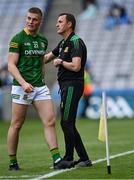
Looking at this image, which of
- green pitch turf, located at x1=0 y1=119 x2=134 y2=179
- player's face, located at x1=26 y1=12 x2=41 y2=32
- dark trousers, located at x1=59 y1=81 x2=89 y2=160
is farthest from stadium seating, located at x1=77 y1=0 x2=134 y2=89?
player's face, located at x1=26 y1=12 x2=41 y2=32

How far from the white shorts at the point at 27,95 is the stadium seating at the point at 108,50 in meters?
17.4

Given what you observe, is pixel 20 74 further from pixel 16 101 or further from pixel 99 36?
pixel 99 36

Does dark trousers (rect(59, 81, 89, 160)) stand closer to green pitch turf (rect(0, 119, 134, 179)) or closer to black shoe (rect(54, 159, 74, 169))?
black shoe (rect(54, 159, 74, 169))

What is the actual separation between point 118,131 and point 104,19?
42.4 feet

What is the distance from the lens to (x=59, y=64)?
9.71 m

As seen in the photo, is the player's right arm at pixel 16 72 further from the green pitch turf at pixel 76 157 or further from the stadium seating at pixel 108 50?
the stadium seating at pixel 108 50

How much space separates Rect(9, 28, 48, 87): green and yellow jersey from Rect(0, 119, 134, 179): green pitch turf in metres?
1.23

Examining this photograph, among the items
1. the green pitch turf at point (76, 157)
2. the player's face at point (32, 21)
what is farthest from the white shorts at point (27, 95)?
the green pitch turf at point (76, 157)

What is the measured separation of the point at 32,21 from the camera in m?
9.70

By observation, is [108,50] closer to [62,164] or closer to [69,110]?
[69,110]

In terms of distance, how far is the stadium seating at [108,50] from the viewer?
28.0 metres

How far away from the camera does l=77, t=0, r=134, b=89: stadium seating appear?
92.0 ft

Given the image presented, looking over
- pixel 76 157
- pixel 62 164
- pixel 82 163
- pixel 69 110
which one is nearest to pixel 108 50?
pixel 76 157

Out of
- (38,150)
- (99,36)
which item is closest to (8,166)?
(38,150)
